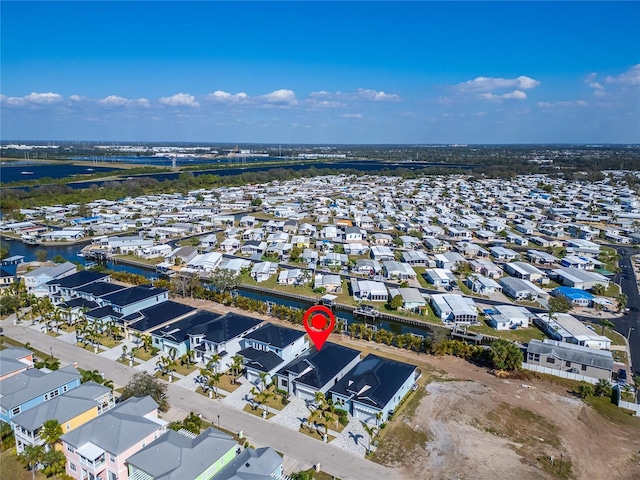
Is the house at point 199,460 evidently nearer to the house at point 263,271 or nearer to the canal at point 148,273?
the canal at point 148,273

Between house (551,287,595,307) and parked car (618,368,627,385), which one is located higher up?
house (551,287,595,307)

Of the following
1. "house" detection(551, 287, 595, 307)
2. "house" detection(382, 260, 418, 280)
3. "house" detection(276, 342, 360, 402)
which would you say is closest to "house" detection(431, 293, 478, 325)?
"house" detection(382, 260, 418, 280)

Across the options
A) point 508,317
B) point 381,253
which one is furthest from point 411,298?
point 381,253

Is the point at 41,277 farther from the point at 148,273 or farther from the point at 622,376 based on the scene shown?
the point at 622,376

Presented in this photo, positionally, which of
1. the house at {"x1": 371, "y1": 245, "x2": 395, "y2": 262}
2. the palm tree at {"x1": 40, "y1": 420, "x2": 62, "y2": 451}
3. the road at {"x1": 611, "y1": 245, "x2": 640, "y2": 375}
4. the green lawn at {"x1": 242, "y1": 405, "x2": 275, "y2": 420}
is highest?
the house at {"x1": 371, "y1": 245, "x2": 395, "y2": 262}

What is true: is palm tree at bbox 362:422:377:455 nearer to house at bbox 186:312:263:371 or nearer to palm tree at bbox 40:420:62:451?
house at bbox 186:312:263:371
